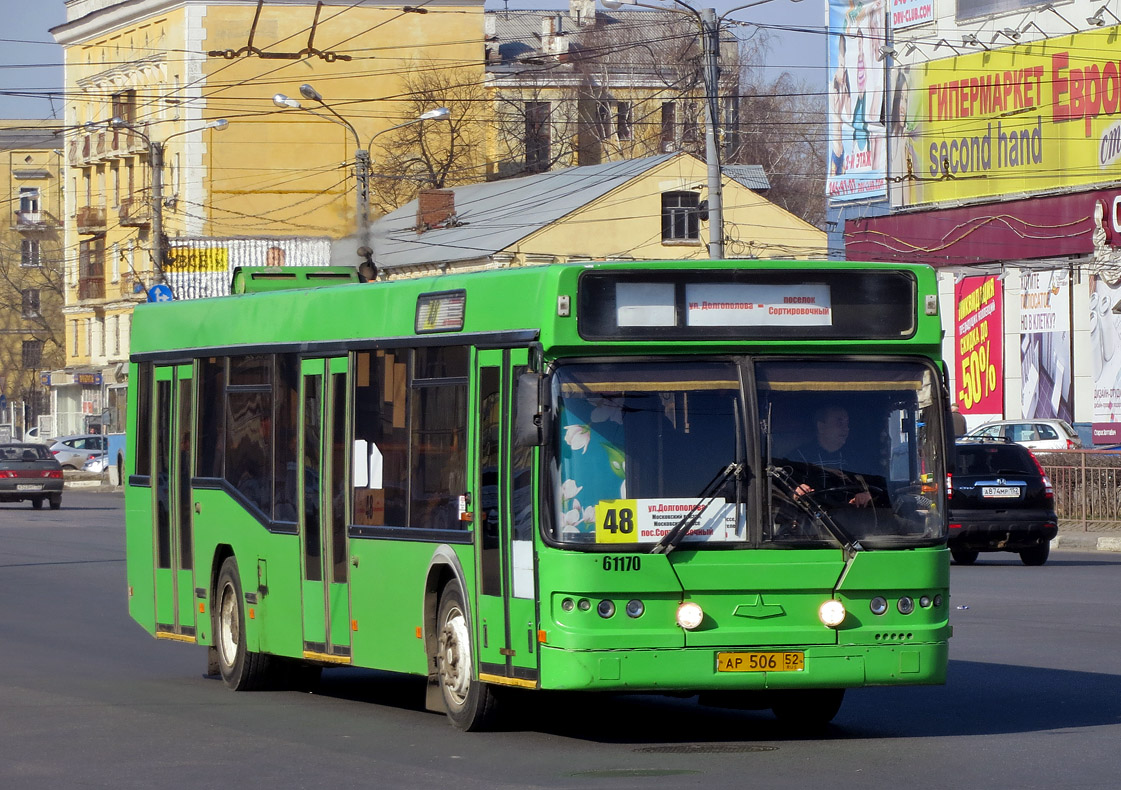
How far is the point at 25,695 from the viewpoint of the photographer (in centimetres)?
1305

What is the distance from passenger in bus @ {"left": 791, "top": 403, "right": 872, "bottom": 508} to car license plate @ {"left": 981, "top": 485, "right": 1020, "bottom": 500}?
51.6ft

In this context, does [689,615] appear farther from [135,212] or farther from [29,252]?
[29,252]

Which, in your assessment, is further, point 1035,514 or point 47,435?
point 47,435

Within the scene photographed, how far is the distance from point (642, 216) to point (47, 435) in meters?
39.2

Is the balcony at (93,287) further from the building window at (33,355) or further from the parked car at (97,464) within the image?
the building window at (33,355)

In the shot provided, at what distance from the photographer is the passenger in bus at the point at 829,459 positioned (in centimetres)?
1020

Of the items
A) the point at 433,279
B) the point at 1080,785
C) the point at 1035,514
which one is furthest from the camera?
the point at 1035,514

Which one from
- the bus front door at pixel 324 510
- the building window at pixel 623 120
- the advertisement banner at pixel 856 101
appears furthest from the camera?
the building window at pixel 623 120

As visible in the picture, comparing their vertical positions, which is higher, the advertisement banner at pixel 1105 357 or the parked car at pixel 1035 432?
the advertisement banner at pixel 1105 357

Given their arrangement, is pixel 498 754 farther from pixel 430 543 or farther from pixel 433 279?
pixel 433 279

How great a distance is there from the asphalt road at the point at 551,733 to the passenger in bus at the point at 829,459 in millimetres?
1242

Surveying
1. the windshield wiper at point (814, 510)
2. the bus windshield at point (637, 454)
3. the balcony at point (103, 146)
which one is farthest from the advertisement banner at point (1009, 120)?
the bus windshield at point (637, 454)

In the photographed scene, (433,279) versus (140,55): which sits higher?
(140,55)

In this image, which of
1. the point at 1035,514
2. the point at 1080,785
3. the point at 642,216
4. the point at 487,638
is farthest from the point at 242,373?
the point at 642,216
